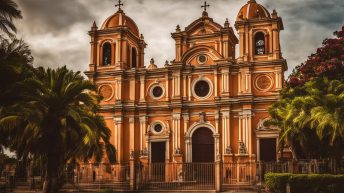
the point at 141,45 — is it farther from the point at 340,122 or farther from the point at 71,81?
the point at 340,122

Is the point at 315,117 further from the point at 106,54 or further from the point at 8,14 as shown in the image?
the point at 106,54

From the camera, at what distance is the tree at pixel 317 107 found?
2190 cm

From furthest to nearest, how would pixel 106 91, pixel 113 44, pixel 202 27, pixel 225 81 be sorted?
pixel 113 44
pixel 106 91
pixel 202 27
pixel 225 81

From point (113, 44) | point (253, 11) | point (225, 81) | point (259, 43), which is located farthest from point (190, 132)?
point (253, 11)

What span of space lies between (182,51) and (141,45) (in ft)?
18.1

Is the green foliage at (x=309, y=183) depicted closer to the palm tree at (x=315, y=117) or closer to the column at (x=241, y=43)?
the palm tree at (x=315, y=117)

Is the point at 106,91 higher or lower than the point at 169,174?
higher

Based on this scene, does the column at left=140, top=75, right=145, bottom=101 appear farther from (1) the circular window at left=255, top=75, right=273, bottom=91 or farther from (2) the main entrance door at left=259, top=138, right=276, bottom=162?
(2) the main entrance door at left=259, top=138, right=276, bottom=162

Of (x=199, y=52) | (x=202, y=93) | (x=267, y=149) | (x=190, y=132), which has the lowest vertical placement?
(x=267, y=149)

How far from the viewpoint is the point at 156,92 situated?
3547cm

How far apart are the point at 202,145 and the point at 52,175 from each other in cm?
1493

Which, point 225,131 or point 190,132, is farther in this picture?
point 190,132

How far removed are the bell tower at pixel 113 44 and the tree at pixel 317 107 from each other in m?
13.8

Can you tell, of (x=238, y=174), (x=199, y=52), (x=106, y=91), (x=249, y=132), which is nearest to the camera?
(x=238, y=174)
